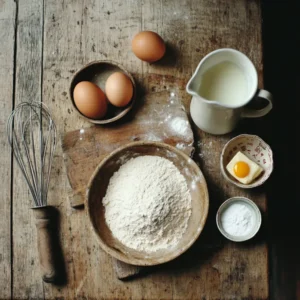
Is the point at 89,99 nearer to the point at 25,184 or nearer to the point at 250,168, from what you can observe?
the point at 25,184

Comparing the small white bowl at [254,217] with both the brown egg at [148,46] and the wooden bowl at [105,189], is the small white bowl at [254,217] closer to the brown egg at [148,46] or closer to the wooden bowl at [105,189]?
the wooden bowl at [105,189]

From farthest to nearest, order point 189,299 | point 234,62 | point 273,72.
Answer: point 273,72, point 189,299, point 234,62

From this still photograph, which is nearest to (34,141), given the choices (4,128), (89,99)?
(4,128)

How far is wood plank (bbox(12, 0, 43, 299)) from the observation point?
1093 millimetres

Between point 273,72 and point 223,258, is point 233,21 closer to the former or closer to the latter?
point 273,72

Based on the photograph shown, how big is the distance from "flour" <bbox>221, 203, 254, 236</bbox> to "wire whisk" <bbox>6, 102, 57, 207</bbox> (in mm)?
492

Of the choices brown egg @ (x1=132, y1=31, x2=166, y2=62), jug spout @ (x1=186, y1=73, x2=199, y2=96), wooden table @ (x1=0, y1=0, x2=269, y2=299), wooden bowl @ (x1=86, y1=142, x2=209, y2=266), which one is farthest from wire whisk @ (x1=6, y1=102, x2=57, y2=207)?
jug spout @ (x1=186, y1=73, x2=199, y2=96)

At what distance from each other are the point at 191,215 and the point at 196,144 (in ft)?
0.63

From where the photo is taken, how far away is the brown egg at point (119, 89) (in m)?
1.04

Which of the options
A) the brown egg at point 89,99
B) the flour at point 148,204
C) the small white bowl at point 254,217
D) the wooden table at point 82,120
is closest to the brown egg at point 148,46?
the wooden table at point 82,120

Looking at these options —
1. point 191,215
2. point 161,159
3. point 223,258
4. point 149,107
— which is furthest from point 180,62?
point 223,258

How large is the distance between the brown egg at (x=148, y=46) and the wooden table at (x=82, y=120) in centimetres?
5

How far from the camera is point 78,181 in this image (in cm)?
109

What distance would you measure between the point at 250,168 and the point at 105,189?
385 millimetres
